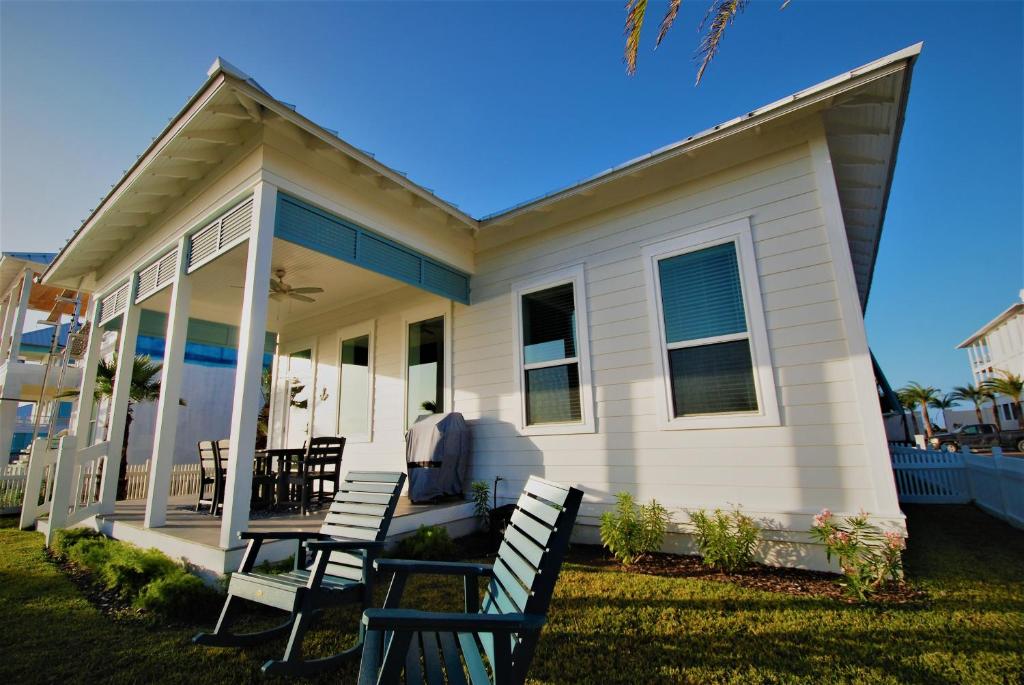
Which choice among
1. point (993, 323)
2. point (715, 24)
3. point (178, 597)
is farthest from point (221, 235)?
point (993, 323)

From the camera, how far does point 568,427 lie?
527cm

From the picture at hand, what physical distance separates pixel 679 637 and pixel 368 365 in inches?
237

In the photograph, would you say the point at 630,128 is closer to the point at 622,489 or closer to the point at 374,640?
the point at 622,489

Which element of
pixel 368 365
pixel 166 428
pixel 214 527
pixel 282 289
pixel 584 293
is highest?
pixel 282 289

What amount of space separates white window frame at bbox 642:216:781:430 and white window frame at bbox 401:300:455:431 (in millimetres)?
Answer: 2929

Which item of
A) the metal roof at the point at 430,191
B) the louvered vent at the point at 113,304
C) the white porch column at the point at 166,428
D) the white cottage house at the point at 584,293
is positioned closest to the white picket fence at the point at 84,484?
the white cottage house at the point at 584,293

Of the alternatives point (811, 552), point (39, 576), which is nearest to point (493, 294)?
point (811, 552)

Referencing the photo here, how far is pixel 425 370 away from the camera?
6.87m

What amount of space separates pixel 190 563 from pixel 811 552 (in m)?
5.20

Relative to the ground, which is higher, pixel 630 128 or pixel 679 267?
pixel 630 128

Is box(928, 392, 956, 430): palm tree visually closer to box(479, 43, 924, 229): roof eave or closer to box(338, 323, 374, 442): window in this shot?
box(479, 43, 924, 229): roof eave

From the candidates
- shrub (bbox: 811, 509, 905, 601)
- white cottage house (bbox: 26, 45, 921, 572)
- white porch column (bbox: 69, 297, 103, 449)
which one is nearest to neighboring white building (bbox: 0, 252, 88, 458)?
white porch column (bbox: 69, 297, 103, 449)

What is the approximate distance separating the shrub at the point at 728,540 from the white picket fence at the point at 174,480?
9546 millimetres

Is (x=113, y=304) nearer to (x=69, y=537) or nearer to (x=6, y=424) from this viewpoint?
(x=69, y=537)
